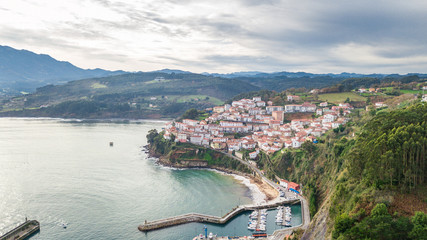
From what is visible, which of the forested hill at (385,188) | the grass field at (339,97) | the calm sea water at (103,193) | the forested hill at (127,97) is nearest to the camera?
the forested hill at (385,188)

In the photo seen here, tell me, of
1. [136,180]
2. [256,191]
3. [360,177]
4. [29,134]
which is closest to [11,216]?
[136,180]

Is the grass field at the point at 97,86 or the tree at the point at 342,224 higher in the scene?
the grass field at the point at 97,86

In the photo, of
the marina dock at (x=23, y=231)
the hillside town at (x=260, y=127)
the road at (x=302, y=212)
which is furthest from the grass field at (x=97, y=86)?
the marina dock at (x=23, y=231)

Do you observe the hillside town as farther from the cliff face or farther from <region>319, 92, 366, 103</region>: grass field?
the cliff face

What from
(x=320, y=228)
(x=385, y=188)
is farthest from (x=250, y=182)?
(x=385, y=188)

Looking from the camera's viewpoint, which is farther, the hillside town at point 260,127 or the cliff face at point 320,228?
the hillside town at point 260,127

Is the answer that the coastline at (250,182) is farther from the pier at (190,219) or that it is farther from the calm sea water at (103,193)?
the pier at (190,219)

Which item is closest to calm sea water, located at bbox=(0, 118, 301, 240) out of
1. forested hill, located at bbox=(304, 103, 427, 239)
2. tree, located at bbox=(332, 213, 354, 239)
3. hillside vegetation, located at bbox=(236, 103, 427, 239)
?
hillside vegetation, located at bbox=(236, 103, 427, 239)
